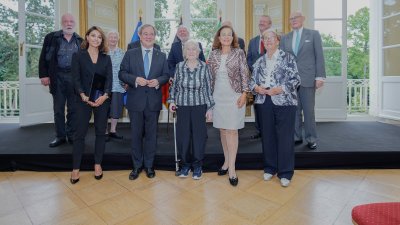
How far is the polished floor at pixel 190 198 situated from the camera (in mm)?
1979

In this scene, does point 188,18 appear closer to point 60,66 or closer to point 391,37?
point 60,66

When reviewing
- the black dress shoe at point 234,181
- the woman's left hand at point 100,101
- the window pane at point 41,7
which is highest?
the window pane at point 41,7

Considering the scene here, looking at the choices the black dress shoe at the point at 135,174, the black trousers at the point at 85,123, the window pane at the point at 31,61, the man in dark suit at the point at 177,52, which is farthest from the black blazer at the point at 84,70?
the window pane at the point at 31,61

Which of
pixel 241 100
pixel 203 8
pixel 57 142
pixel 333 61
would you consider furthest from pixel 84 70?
pixel 333 61

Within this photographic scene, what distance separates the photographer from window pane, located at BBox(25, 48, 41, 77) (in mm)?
4676

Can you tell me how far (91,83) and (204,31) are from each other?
3.42 m

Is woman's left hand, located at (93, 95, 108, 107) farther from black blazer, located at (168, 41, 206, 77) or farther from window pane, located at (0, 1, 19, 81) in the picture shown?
window pane, located at (0, 1, 19, 81)

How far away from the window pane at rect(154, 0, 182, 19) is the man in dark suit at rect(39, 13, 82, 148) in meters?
2.40

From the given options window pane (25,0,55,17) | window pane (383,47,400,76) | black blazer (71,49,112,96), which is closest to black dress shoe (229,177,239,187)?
black blazer (71,49,112,96)

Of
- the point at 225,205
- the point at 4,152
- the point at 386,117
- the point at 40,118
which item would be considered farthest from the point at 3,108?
the point at 386,117

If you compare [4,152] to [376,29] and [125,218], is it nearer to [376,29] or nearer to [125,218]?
[125,218]

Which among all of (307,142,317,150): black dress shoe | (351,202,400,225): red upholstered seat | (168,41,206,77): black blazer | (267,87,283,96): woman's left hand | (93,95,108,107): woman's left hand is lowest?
(307,142,317,150): black dress shoe

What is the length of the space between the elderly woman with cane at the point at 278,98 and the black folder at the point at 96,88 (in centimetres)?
135

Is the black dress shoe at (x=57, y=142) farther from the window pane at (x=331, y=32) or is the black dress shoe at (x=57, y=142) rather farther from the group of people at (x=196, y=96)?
the window pane at (x=331, y=32)
